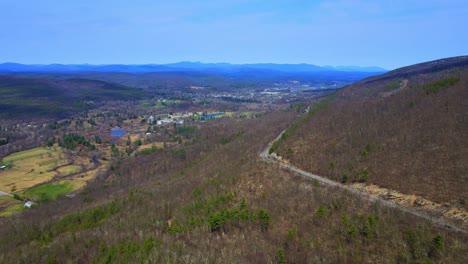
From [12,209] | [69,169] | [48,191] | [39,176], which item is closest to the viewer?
[12,209]

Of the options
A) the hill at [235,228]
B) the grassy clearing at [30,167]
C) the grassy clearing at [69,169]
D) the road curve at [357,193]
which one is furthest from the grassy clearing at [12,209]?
the road curve at [357,193]

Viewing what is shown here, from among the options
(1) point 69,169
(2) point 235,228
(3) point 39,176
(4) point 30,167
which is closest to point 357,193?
(2) point 235,228

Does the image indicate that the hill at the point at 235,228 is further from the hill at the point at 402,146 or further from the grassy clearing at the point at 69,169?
the grassy clearing at the point at 69,169

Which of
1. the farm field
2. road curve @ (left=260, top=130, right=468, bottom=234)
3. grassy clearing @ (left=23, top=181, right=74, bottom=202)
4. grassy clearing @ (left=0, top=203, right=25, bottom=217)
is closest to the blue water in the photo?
the farm field

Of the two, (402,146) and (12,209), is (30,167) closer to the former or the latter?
(12,209)

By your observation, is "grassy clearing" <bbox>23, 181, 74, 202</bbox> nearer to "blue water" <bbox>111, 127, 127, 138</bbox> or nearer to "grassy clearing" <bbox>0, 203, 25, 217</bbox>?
"grassy clearing" <bbox>0, 203, 25, 217</bbox>

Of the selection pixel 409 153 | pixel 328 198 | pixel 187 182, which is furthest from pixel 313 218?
pixel 187 182
